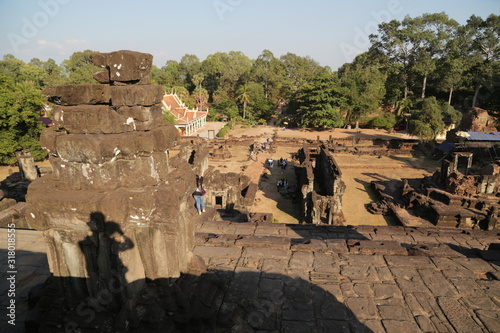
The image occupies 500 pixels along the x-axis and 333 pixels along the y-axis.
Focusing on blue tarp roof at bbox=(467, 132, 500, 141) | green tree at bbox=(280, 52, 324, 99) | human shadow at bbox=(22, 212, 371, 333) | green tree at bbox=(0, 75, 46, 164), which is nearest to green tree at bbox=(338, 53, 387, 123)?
blue tarp roof at bbox=(467, 132, 500, 141)

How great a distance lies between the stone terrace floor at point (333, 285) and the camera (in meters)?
4.46

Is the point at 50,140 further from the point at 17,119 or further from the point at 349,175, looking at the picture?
the point at 17,119

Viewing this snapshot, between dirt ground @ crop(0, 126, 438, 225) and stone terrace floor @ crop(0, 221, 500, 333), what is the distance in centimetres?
818

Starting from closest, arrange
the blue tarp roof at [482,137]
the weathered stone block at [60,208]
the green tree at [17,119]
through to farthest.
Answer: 1. the weathered stone block at [60,208]
2. the blue tarp roof at [482,137]
3. the green tree at [17,119]

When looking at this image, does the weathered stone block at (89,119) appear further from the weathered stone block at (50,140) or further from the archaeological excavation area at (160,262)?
the weathered stone block at (50,140)

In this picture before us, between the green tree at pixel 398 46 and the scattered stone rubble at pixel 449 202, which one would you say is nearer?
the scattered stone rubble at pixel 449 202

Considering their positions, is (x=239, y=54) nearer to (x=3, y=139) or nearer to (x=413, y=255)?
(x=3, y=139)

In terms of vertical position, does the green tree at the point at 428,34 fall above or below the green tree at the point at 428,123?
above

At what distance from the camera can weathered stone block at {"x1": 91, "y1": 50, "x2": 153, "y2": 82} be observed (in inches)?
146

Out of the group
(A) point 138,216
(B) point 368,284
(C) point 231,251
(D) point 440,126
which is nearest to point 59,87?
(A) point 138,216

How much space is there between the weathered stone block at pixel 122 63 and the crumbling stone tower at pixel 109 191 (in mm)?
12

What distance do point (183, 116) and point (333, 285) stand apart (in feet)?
125

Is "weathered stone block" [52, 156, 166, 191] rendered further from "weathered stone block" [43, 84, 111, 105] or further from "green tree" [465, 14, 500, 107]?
"green tree" [465, 14, 500, 107]

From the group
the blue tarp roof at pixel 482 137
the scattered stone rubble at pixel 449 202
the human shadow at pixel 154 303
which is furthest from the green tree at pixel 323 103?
the human shadow at pixel 154 303
